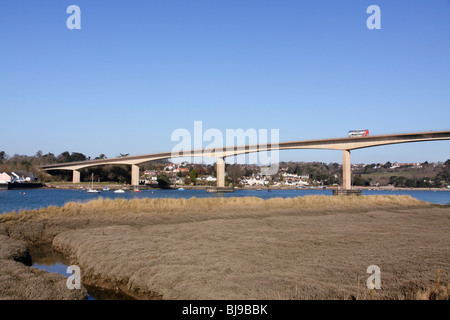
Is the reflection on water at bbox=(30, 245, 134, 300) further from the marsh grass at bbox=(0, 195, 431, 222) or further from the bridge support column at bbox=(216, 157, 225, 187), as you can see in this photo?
the bridge support column at bbox=(216, 157, 225, 187)

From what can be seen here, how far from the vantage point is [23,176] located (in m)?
114

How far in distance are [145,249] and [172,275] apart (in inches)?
135

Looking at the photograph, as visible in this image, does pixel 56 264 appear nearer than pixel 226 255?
No

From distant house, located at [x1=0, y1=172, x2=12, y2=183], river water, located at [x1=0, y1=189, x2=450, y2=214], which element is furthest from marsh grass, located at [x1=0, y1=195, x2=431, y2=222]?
distant house, located at [x1=0, y1=172, x2=12, y2=183]

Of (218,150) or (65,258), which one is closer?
(65,258)

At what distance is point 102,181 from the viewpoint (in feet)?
Answer: 431

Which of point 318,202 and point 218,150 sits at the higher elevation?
point 218,150

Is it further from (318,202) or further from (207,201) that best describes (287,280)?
(318,202)

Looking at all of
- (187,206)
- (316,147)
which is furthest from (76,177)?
(187,206)

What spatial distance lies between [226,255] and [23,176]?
385 feet

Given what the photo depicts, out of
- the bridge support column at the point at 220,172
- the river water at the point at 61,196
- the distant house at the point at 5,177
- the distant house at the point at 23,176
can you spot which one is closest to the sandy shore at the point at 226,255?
the river water at the point at 61,196

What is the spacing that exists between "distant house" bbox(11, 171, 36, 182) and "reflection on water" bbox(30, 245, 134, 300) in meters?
103

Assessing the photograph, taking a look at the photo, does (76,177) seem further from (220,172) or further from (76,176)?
(220,172)
